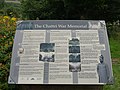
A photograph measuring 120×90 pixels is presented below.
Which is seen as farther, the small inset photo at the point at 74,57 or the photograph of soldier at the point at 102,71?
the small inset photo at the point at 74,57

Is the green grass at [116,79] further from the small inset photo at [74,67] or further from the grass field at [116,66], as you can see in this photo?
the small inset photo at [74,67]

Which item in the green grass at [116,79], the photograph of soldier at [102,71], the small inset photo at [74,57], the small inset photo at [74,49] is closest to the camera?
the photograph of soldier at [102,71]

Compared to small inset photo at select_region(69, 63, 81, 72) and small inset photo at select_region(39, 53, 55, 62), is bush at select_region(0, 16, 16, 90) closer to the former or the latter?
small inset photo at select_region(39, 53, 55, 62)

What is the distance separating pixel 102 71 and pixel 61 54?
24.0 inches

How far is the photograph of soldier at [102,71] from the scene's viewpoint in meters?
4.36

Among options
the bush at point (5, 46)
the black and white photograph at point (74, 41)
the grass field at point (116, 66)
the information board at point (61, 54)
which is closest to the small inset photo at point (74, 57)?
the information board at point (61, 54)

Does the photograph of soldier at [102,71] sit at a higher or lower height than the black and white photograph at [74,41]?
lower

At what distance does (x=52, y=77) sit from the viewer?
436 cm

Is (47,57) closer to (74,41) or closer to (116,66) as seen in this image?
(74,41)

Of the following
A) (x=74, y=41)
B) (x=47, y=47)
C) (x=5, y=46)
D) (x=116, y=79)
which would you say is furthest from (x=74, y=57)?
(x=116, y=79)

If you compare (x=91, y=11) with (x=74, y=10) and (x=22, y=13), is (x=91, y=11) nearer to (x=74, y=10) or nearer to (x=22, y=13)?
(x=74, y=10)

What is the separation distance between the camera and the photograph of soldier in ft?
14.3

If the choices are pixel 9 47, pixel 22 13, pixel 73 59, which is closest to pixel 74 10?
pixel 22 13

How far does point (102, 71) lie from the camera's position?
4426 millimetres
